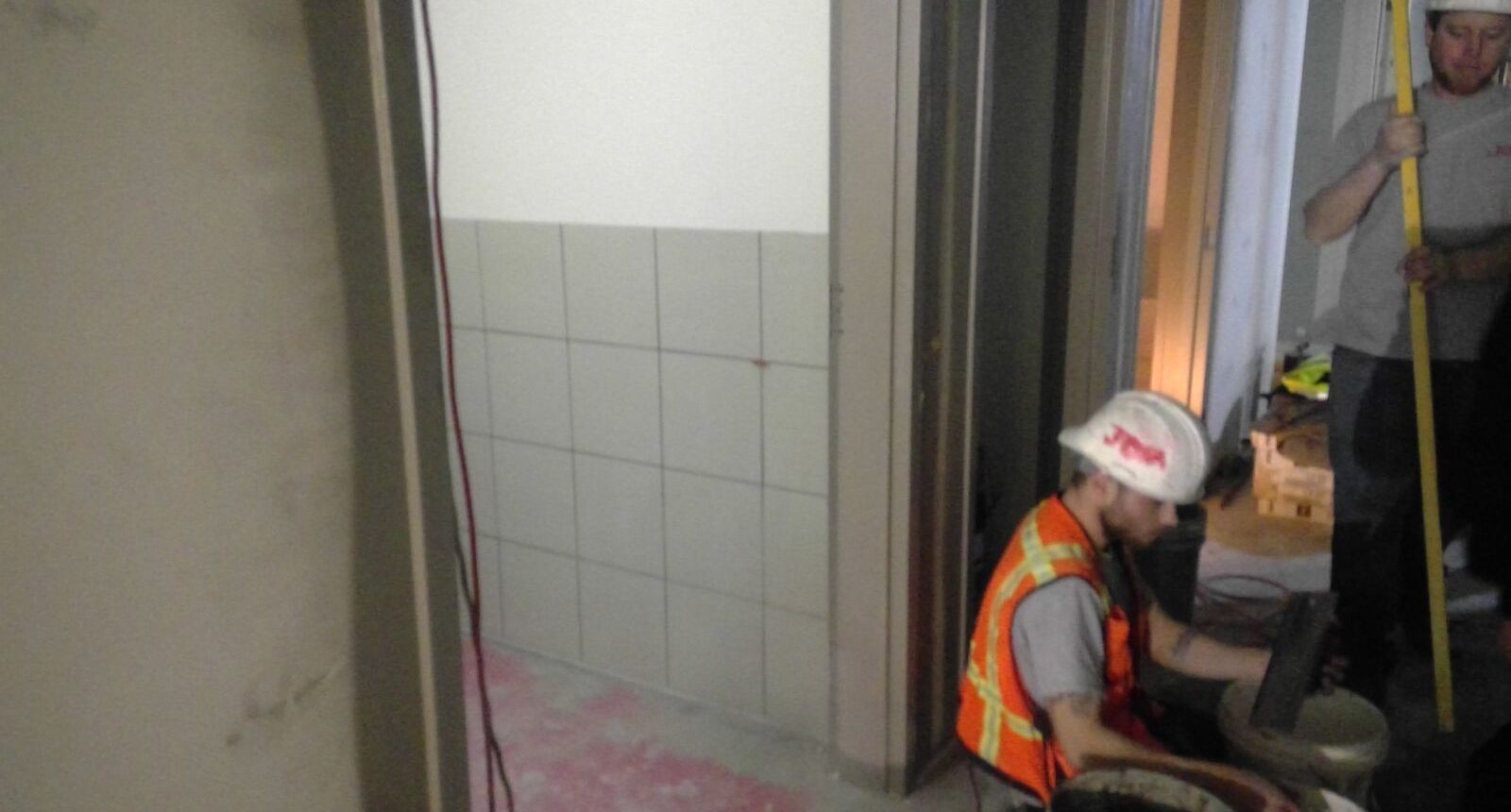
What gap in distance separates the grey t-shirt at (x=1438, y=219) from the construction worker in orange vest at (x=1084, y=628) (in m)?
1.20

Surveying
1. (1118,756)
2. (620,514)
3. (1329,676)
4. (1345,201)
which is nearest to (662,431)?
(620,514)

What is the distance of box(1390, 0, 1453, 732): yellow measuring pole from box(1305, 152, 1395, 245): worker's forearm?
57 millimetres

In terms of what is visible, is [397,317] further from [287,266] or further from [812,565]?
[812,565]

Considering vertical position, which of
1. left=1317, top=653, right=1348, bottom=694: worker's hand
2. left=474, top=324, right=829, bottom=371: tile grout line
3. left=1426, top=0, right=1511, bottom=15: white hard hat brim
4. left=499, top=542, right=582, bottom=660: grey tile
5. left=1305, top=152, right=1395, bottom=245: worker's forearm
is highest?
left=1426, top=0, right=1511, bottom=15: white hard hat brim

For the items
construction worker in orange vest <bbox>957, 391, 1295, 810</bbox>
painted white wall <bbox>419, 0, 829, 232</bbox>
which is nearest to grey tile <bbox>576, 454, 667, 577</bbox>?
painted white wall <bbox>419, 0, 829, 232</bbox>

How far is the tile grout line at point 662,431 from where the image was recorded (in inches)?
88.9

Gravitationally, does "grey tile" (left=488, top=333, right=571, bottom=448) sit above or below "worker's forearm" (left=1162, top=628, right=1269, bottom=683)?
above

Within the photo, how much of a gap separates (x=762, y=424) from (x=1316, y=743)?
1.15 meters

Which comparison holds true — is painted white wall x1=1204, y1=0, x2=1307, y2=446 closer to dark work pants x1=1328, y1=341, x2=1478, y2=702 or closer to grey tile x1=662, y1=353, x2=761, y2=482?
dark work pants x1=1328, y1=341, x2=1478, y2=702

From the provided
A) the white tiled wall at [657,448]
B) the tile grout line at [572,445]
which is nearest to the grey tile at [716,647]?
the white tiled wall at [657,448]

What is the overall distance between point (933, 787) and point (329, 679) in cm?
159

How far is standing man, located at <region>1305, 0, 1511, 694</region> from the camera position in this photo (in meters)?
2.21

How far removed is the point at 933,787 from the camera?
2.14 m

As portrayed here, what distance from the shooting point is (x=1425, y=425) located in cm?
221
